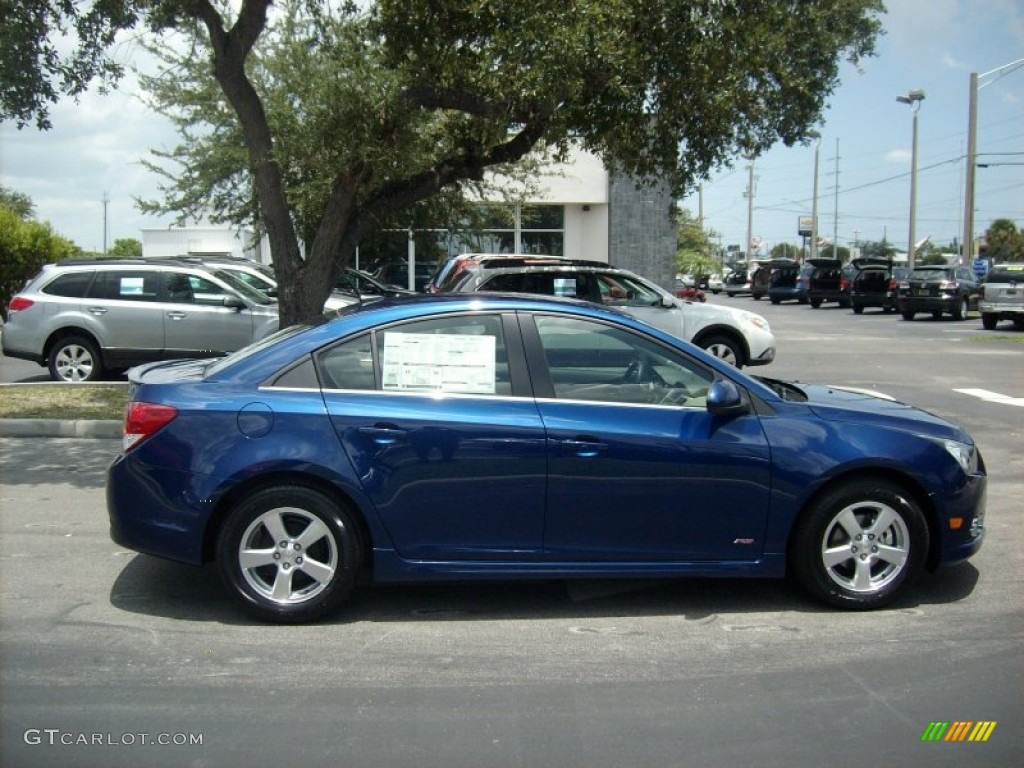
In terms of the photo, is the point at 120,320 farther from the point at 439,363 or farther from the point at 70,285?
the point at 439,363

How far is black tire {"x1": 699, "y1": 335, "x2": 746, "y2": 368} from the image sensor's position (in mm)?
14031

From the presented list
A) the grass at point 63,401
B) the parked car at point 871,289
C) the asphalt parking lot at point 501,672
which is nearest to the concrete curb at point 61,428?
the grass at point 63,401

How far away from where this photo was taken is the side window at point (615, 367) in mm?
5168

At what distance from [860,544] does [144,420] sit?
3.69 meters

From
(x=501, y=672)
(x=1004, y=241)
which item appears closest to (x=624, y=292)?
(x=501, y=672)

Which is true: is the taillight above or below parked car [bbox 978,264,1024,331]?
below

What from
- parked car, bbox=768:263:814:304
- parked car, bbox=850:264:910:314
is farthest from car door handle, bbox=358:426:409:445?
parked car, bbox=768:263:814:304

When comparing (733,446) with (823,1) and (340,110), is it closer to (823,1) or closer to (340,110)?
(340,110)

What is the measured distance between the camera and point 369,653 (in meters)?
4.77

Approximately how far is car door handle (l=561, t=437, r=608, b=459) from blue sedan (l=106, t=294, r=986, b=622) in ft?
0.04

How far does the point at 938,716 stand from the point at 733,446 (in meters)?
1.54

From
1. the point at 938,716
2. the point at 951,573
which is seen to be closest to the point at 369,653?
the point at 938,716

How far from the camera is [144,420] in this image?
5.07m

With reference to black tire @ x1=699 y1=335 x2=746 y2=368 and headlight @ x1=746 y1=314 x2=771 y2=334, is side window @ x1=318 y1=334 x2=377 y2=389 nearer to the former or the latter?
black tire @ x1=699 y1=335 x2=746 y2=368
